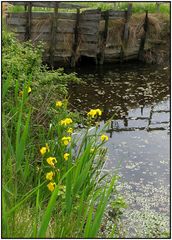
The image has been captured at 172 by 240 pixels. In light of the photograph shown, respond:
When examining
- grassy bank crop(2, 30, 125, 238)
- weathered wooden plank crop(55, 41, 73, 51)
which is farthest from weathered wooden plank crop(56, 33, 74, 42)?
grassy bank crop(2, 30, 125, 238)

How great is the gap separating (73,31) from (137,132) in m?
6.61

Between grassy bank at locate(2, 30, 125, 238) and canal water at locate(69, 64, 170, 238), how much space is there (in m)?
0.51

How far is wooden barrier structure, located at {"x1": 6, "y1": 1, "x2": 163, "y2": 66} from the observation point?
13445 millimetres

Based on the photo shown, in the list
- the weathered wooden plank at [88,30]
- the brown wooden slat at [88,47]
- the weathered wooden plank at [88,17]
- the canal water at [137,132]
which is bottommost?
the canal water at [137,132]

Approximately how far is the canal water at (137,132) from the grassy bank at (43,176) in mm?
511

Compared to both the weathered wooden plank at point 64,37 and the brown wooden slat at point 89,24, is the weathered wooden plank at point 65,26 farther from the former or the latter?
the brown wooden slat at point 89,24

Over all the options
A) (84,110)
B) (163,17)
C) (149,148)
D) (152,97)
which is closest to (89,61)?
(163,17)

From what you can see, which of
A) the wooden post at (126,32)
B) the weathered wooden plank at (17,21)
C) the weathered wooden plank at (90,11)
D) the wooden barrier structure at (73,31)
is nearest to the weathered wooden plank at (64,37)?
the wooden barrier structure at (73,31)

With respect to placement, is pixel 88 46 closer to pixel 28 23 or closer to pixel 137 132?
pixel 28 23

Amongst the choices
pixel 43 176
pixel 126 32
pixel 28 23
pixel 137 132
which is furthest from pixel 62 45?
pixel 43 176

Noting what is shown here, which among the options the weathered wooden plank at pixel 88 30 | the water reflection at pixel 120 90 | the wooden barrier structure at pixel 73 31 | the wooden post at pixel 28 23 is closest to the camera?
the water reflection at pixel 120 90

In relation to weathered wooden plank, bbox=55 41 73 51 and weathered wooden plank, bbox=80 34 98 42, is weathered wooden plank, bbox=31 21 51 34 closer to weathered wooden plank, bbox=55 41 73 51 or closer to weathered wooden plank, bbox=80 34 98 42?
weathered wooden plank, bbox=55 41 73 51

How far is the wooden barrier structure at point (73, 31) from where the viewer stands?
13445mm

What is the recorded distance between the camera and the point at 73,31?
46.7ft
